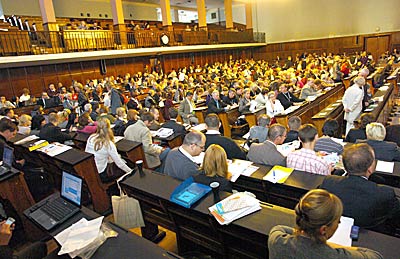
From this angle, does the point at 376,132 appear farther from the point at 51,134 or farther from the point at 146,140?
the point at 51,134

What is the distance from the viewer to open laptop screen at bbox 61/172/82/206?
257cm

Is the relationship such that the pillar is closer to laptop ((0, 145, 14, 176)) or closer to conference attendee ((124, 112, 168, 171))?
conference attendee ((124, 112, 168, 171))

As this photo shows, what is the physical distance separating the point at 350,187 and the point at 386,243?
0.56 meters

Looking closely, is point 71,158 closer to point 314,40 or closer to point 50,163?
point 50,163

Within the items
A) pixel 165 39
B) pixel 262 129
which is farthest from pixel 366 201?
pixel 165 39

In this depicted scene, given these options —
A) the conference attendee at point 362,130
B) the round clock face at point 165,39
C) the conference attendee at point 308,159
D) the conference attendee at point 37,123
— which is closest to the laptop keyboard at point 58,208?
the conference attendee at point 308,159

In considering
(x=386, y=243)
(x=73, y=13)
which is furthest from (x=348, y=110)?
(x=73, y=13)

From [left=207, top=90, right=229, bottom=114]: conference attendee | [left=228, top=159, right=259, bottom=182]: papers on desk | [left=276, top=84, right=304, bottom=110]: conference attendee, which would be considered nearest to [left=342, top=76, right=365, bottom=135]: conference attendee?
[left=276, top=84, right=304, bottom=110]: conference attendee

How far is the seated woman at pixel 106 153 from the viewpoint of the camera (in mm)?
4078

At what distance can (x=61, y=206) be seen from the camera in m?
2.56

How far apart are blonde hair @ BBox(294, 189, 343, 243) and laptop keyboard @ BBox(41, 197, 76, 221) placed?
6.52ft

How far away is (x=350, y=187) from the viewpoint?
86.4 inches

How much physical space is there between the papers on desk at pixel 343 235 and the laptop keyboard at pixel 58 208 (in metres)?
2.13

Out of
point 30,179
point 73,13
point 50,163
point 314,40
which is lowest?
point 30,179
